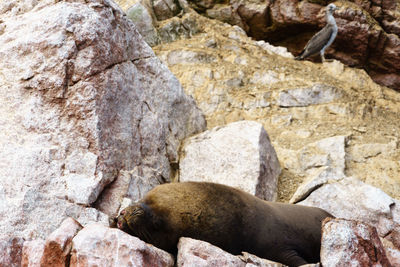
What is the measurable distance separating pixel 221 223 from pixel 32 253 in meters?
1.38

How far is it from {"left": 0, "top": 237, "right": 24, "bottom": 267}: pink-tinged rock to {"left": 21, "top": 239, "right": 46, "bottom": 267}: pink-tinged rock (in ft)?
0.18

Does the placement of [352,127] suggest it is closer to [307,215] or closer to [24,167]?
[307,215]

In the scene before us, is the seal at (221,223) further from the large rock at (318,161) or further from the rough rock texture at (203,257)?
the large rock at (318,161)

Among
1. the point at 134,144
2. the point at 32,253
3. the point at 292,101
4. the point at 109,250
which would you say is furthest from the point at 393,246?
the point at 292,101

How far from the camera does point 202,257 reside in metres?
2.91

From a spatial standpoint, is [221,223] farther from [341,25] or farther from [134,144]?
[341,25]

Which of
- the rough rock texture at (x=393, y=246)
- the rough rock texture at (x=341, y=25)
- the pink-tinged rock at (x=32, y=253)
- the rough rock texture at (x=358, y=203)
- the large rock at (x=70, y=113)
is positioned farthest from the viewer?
the rough rock texture at (x=341, y=25)

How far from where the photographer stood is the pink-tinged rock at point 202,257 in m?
2.86

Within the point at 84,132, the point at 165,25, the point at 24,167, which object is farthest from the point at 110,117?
the point at 165,25

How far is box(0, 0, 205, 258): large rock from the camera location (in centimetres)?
373

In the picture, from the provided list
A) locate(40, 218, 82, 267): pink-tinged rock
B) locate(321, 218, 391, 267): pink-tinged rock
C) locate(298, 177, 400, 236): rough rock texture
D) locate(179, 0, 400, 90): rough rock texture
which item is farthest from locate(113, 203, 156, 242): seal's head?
locate(179, 0, 400, 90): rough rock texture

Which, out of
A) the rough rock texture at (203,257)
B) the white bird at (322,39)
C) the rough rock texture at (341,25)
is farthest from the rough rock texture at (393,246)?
the rough rock texture at (341,25)

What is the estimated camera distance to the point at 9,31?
4.88m

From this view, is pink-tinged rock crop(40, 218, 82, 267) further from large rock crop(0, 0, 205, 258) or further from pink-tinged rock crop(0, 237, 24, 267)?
large rock crop(0, 0, 205, 258)
